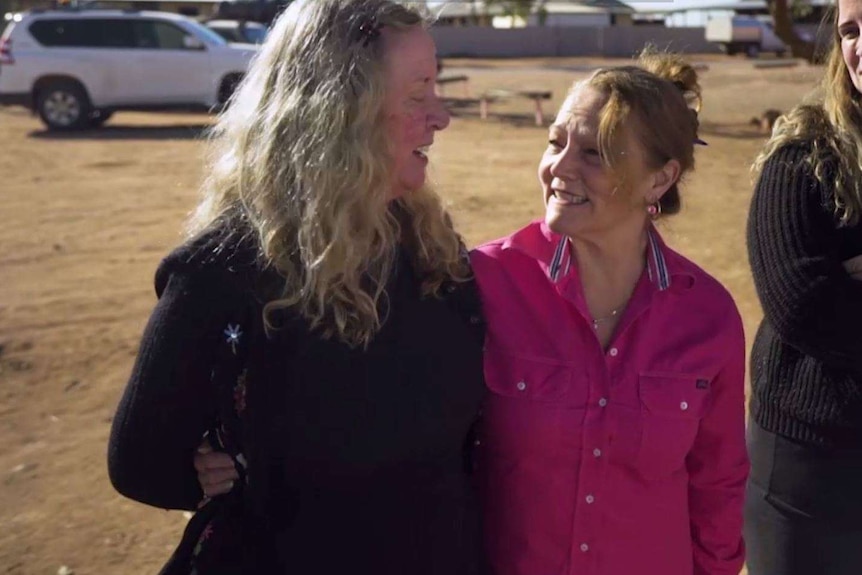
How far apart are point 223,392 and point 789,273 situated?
3.96ft

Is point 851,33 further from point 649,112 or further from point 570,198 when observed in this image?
point 570,198

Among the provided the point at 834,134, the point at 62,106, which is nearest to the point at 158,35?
the point at 62,106

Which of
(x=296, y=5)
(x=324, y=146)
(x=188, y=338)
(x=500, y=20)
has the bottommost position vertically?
(x=500, y=20)

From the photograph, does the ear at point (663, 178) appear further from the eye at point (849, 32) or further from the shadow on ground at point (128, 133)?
the shadow on ground at point (128, 133)

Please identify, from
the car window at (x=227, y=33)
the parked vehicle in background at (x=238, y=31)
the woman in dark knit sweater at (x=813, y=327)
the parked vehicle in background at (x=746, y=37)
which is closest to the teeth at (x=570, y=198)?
the woman in dark knit sweater at (x=813, y=327)

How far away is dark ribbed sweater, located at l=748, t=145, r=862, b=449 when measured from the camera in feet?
7.84

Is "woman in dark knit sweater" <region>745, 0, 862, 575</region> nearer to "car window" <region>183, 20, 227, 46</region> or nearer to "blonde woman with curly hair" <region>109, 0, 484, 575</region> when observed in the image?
"blonde woman with curly hair" <region>109, 0, 484, 575</region>

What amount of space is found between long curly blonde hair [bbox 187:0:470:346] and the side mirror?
1738 cm

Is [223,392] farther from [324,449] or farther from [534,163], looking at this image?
[534,163]

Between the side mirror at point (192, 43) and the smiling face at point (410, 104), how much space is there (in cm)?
1735

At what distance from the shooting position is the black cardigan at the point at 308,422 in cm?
196

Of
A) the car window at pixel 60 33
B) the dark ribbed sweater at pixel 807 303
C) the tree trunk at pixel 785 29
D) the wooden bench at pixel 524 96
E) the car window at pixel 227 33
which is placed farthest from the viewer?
the car window at pixel 227 33

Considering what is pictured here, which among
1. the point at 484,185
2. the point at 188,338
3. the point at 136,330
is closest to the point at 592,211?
the point at 188,338

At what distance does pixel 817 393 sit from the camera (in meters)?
2.45
